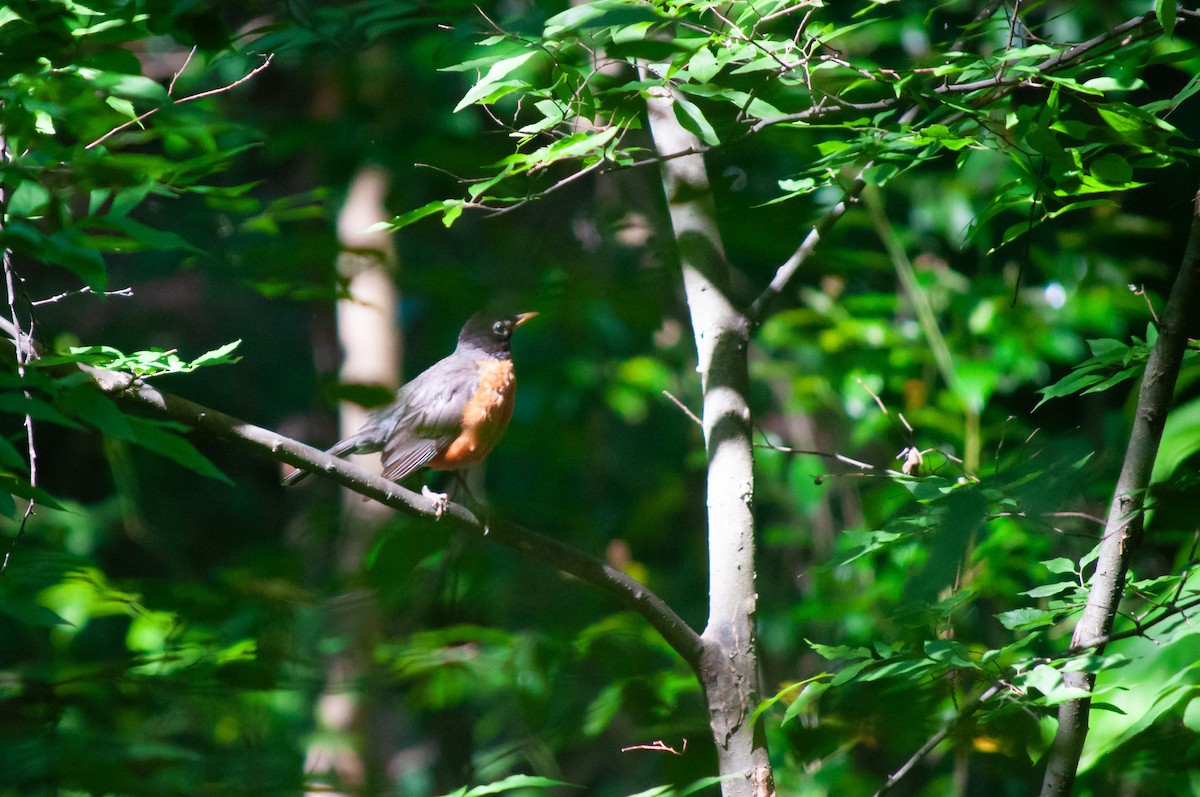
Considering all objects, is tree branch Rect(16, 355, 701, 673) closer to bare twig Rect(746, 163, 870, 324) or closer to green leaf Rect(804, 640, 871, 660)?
green leaf Rect(804, 640, 871, 660)

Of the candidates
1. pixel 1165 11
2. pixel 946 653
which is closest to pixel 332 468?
pixel 946 653

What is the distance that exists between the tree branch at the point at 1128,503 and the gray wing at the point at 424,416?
0.97 m

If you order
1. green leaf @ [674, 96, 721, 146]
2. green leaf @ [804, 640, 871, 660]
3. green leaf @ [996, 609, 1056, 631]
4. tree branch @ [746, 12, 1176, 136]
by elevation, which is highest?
tree branch @ [746, 12, 1176, 136]

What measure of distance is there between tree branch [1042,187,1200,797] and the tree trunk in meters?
0.43

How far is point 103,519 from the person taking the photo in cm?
423

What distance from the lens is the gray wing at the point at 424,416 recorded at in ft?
5.94

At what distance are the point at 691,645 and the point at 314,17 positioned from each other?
1.12 metres

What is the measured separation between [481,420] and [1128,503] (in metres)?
1.64

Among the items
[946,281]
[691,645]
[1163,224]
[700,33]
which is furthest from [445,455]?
[1163,224]

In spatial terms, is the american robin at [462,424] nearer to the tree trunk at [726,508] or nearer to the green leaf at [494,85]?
the tree trunk at [726,508]

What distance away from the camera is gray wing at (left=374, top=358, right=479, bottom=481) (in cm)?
181

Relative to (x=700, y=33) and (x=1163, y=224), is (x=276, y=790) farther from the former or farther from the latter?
(x=1163, y=224)

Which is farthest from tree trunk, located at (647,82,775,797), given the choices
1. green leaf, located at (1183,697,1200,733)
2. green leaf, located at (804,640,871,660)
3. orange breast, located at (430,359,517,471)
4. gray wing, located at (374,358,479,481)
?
orange breast, located at (430,359,517,471)

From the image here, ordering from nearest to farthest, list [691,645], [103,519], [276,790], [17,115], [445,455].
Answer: [276,790] → [17,115] → [691,645] → [445,455] → [103,519]
